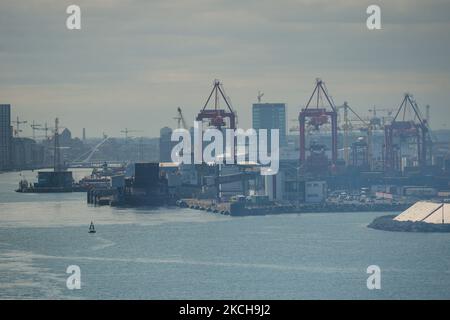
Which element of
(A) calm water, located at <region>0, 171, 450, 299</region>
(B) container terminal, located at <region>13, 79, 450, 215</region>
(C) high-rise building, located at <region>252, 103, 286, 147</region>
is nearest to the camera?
(A) calm water, located at <region>0, 171, 450, 299</region>

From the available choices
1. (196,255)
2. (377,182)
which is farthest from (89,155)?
(196,255)

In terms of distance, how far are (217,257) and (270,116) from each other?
83.6 meters

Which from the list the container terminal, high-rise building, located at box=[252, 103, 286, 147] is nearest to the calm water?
the container terminal

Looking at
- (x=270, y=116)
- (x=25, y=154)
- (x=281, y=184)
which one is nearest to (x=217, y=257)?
(x=281, y=184)

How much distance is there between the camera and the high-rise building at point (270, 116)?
118625 millimetres

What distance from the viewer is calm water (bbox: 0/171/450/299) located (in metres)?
29.5

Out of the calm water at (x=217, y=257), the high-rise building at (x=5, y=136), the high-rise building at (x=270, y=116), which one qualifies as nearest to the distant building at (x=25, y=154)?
the high-rise building at (x=5, y=136)

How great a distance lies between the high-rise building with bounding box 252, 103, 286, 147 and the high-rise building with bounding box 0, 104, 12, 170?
856 inches

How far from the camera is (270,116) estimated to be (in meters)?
119

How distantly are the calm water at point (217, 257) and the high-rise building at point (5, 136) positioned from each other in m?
69.6

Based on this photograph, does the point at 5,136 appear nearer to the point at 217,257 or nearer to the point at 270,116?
the point at 270,116

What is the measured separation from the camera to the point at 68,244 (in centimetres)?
3984

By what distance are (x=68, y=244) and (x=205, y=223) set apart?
28.4 feet

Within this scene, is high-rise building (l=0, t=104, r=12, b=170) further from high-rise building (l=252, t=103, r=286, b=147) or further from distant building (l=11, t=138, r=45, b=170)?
high-rise building (l=252, t=103, r=286, b=147)
